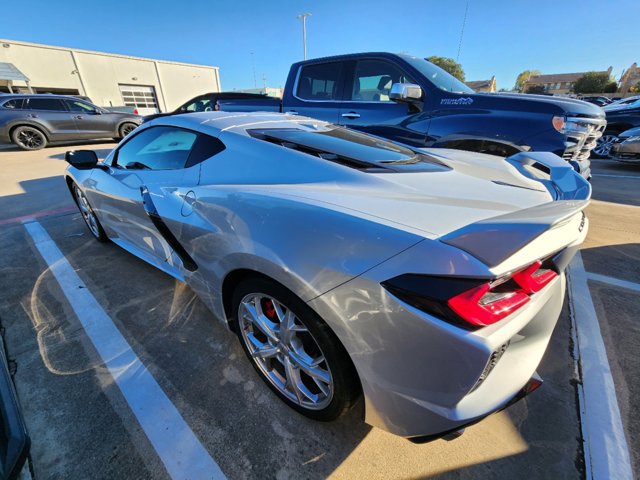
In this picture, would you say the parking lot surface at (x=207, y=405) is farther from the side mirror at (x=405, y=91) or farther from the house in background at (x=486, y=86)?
the house in background at (x=486, y=86)

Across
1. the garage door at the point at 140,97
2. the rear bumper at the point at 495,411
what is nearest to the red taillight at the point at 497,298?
the rear bumper at the point at 495,411

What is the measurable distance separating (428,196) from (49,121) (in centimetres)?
1293

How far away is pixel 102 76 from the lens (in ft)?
83.4

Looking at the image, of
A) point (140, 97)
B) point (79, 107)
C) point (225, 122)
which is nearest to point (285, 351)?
point (225, 122)

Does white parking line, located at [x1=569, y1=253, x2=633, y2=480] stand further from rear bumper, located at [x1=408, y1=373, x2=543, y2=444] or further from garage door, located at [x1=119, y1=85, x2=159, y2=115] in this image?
garage door, located at [x1=119, y1=85, x2=159, y2=115]

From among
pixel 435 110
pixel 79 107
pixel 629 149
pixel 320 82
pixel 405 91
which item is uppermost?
pixel 320 82

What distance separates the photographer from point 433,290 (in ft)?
3.22

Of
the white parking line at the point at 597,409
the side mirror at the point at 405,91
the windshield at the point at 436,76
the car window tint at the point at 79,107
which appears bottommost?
the white parking line at the point at 597,409

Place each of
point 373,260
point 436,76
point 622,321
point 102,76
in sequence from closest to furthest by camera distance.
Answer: point 373,260 → point 622,321 → point 436,76 → point 102,76

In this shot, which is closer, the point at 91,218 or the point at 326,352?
the point at 326,352

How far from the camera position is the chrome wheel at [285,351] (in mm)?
1471

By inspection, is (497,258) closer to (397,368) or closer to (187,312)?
(397,368)

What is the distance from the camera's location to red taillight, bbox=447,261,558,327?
964 mm

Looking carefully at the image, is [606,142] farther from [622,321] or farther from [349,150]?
[349,150]
